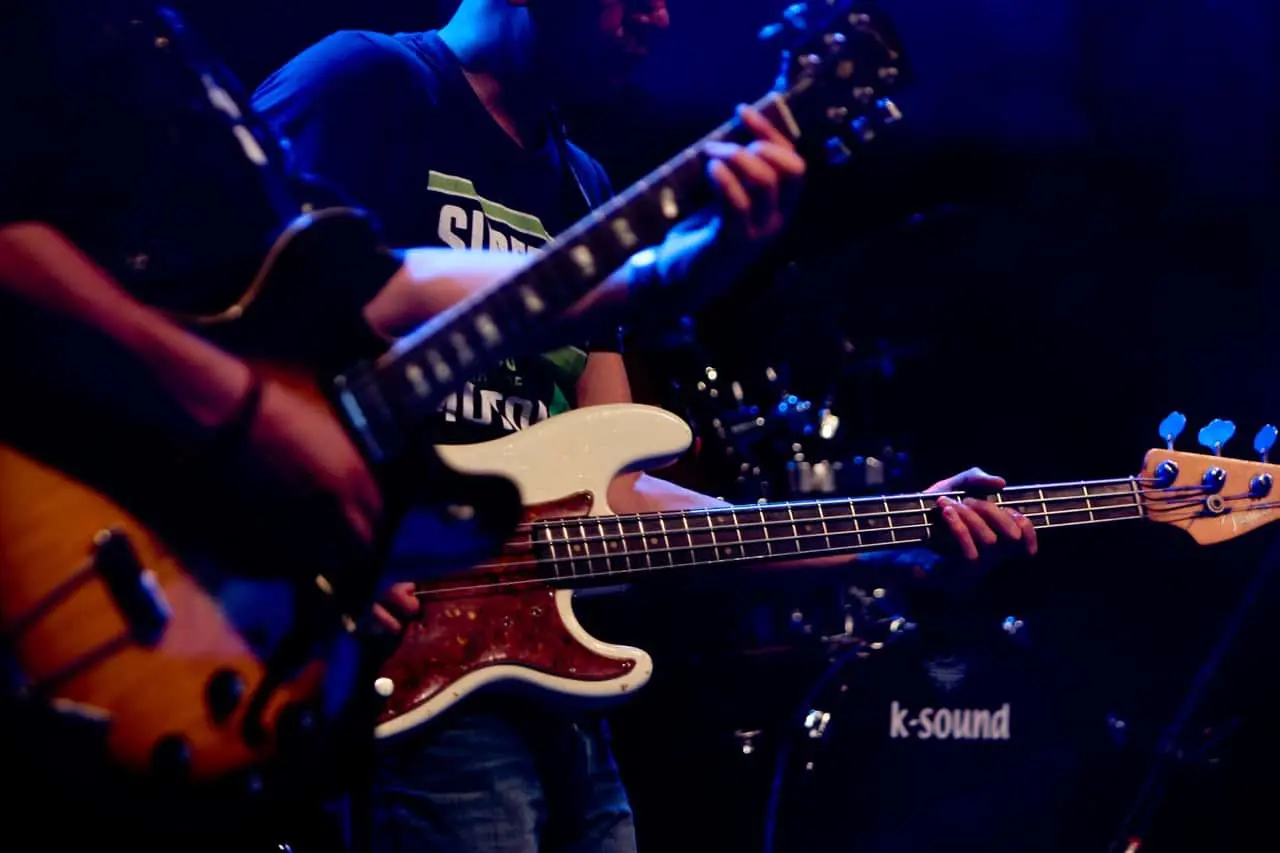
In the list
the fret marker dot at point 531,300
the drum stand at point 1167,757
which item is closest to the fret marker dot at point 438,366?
the fret marker dot at point 531,300

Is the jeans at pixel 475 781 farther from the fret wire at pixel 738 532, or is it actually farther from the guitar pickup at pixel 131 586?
the guitar pickup at pixel 131 586

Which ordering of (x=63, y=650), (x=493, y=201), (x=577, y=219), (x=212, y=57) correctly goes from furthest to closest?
(x=577, y=219), (x=493, y=201), (x=212, y=57), (x=63, y=650)

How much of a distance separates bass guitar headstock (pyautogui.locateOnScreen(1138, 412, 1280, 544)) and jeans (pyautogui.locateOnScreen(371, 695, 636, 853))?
1621 millimetres

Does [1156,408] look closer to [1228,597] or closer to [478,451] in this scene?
[1228,597]

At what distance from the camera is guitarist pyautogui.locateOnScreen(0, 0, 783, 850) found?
1.01 m

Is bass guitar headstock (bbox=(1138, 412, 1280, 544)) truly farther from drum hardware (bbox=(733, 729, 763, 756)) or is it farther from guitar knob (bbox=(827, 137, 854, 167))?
guitar knob (bbox=(827, 137, 854, 167))

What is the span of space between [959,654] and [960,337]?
1.52m

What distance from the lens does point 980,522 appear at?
2.29 meters

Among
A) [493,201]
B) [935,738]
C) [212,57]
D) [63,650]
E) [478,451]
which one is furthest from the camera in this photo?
[935,738]

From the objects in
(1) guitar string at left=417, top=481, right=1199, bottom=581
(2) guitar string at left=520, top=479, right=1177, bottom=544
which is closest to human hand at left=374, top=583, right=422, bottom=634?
(1) guitar string at left=417, top=481, right=1199, bottom=581

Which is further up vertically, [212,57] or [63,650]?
[212,57]

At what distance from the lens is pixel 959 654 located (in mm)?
3588

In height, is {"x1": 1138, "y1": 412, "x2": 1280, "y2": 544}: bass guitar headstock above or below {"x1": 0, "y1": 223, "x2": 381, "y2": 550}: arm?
below

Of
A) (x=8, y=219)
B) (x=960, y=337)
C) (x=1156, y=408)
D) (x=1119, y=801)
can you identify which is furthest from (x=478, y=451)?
(x=1156, y=408)
